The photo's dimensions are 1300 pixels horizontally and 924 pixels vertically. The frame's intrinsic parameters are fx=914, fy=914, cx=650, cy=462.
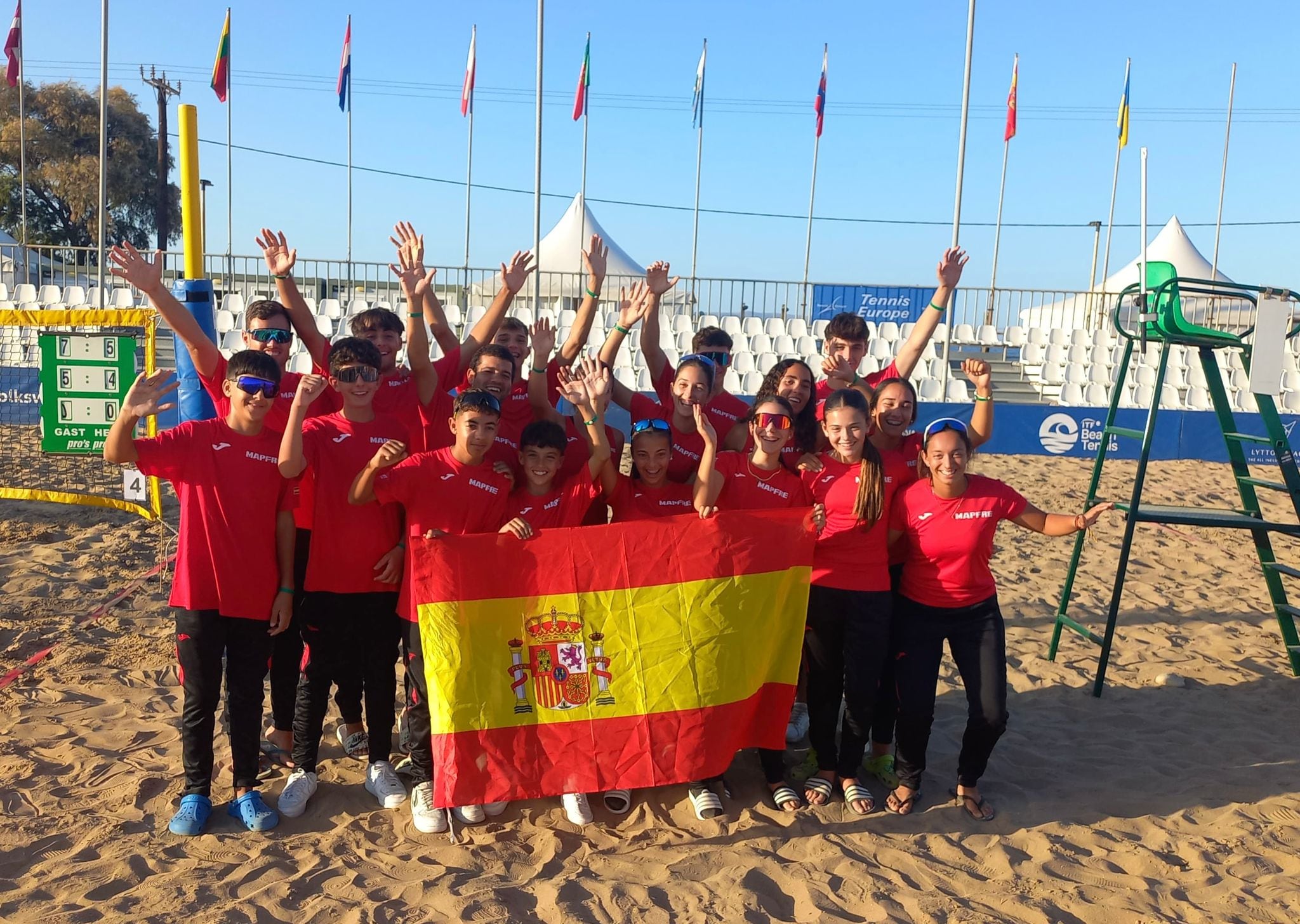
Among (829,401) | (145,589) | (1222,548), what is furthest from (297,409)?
(1222,548)

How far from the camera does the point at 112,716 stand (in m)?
4.98

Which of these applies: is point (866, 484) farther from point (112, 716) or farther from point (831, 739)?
point (112, 716)

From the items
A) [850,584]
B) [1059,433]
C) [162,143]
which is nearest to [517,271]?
[850,584]

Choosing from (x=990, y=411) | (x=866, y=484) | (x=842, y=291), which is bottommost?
(x=866, y=484)

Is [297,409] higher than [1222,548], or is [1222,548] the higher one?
[297,409]

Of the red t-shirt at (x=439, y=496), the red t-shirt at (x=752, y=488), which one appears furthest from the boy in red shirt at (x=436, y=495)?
the red t-shirt at (x=752, y=488)

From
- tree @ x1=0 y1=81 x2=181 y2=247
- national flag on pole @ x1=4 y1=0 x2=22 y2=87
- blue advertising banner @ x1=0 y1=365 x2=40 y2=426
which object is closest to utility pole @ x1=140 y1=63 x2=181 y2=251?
tree @ x1=0 y1=81 x2=181 y2=247

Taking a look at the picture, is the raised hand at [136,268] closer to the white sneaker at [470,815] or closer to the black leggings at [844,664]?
the white sneaker at [470,815]

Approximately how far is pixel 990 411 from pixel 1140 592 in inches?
176

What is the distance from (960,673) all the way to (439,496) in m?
2.44

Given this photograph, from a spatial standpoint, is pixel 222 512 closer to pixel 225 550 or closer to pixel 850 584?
pixel 225 550

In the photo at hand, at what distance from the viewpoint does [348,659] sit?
414cm

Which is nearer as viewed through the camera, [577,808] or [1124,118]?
[577,808]

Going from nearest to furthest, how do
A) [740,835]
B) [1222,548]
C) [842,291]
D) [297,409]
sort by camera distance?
[297,409] → [740,835] → [1222,548] → [842,291]
